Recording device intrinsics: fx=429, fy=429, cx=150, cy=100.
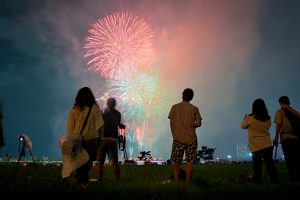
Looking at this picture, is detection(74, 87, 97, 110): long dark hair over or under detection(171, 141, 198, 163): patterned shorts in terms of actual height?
over

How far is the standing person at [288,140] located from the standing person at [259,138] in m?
0.27

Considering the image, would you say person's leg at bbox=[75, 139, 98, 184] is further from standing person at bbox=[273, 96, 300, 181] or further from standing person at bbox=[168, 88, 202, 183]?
standing person at bbox=[273, 96, 300, 181]

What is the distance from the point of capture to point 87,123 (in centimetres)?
863

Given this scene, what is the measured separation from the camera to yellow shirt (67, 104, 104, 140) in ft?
28.3

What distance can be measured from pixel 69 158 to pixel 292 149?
5.57 m

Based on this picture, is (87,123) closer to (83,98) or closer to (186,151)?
(83,98)

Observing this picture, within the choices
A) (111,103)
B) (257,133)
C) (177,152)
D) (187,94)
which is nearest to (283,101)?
(257,133)

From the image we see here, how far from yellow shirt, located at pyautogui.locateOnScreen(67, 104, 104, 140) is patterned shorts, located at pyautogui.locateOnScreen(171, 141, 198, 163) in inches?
80.3

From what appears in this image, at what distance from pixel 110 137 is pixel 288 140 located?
4474 mm

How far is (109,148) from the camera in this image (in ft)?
36.0

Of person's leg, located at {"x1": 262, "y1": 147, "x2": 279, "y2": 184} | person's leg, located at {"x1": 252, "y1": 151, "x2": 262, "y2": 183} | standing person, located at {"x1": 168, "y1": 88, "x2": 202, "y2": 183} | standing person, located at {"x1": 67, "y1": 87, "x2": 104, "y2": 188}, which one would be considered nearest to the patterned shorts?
standing person, located at {"x1": 168, "y1": 88, "x2": 202, "y2": 183}

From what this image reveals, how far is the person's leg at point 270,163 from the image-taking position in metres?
10.2

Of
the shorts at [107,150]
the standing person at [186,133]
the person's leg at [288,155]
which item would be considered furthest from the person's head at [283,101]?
the shorts at [107,150]

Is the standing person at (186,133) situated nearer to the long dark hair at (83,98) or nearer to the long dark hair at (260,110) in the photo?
the long dark hair at (260,110)
